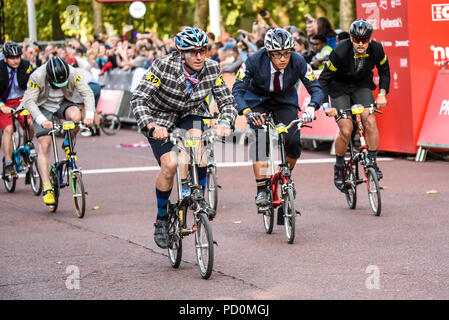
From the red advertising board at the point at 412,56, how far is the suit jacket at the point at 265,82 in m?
5.70

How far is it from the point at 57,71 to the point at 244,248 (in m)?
3.64

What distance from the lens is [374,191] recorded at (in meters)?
9.64

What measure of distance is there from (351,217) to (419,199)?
4.35ft

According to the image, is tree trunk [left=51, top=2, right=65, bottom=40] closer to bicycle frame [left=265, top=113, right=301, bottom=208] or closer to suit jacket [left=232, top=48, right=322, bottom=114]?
suit jacket [left=232, top=48, right=322, bottom=114]

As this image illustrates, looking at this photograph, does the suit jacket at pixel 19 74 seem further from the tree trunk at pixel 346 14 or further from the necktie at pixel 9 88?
the tree trunk at pixel 346 14

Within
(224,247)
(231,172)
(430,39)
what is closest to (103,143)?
(231,172)

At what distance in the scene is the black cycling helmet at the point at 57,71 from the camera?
1058 cm

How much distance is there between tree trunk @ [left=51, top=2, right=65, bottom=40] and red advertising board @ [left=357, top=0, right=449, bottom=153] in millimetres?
33501

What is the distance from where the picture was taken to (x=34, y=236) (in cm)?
927

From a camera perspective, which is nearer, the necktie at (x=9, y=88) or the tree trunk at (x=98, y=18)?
the necktie at (x=9, y=88)

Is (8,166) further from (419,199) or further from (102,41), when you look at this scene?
(102,41)

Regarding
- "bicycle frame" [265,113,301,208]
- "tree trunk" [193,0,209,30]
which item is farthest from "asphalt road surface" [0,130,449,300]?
"tree trunk" [193,0,209,30]

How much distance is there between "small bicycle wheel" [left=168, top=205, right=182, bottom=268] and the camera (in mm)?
7272

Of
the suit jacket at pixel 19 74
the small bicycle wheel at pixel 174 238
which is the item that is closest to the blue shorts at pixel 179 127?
the small bicycle wheel at pixel 174 238
